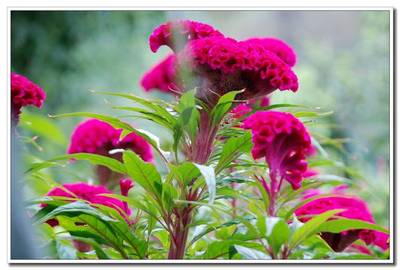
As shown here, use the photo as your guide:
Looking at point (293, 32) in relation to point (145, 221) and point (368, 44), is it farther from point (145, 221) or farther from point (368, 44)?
point (145, 221)

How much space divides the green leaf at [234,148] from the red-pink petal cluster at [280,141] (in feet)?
0.11

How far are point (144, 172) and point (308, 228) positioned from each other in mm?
289

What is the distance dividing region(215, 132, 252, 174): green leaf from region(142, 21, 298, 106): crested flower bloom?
90mm

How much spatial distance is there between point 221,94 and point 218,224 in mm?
257

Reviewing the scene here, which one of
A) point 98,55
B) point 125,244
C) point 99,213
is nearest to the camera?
point 99,213

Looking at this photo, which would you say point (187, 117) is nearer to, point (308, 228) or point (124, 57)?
point (308, 228)

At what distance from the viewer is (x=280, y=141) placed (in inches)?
41.7

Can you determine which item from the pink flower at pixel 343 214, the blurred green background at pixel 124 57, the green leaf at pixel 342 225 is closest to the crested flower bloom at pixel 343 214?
the pink flower at pixel 343 214

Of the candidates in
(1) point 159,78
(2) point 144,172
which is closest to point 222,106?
(2) point 144,172

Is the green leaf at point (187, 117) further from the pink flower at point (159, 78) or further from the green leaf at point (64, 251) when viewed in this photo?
the pink flower at point (159, 78)

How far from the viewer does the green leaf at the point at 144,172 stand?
109 centimetres

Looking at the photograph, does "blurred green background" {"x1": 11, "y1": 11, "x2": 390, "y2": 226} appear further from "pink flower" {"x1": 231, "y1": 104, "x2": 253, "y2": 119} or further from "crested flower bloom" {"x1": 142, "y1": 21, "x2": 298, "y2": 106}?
"crested flower bloom" {"x1": 142, "y1": 21, "x2": 298, "y2": 106}

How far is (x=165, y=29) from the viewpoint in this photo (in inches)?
47.9
